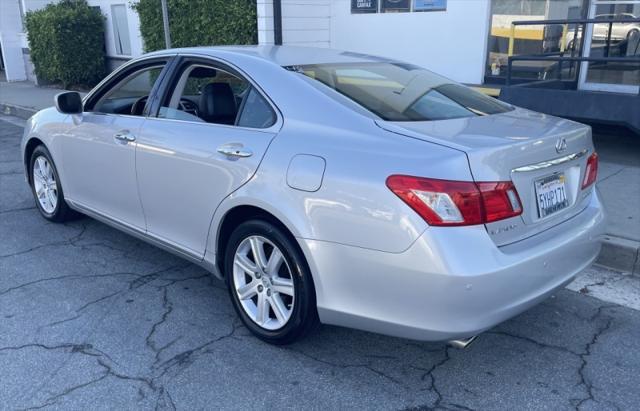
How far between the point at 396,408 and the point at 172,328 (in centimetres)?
152

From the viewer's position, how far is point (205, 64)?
12.8 feet

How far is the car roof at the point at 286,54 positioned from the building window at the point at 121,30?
12.4 metres

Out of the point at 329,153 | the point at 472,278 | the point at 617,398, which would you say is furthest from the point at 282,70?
the point at 617,398

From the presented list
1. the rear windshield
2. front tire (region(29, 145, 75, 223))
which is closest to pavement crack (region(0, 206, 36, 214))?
front tire (region(29, 145, 75, 223))

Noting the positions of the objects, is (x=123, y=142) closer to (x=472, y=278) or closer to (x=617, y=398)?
(x=472, y=278)

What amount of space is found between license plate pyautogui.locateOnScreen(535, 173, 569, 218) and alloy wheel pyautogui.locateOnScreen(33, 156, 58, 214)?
4135 millimetres

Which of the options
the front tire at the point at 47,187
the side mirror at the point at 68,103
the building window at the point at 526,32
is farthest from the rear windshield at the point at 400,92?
the building window at the point at 526,32

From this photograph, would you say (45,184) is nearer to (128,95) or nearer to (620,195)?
(128,95)

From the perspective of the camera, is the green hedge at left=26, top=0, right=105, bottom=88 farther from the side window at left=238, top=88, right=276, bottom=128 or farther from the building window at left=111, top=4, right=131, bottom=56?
the side window at left=238, top=88, right=276, bottom=128

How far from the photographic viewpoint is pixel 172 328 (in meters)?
3.66

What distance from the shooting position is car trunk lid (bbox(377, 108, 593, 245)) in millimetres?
2756

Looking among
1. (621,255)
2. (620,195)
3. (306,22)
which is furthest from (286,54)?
(306,22)

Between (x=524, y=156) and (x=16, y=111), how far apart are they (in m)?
12.6

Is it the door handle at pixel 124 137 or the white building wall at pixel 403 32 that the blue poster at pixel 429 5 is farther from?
the door handle at pixel 124 137
